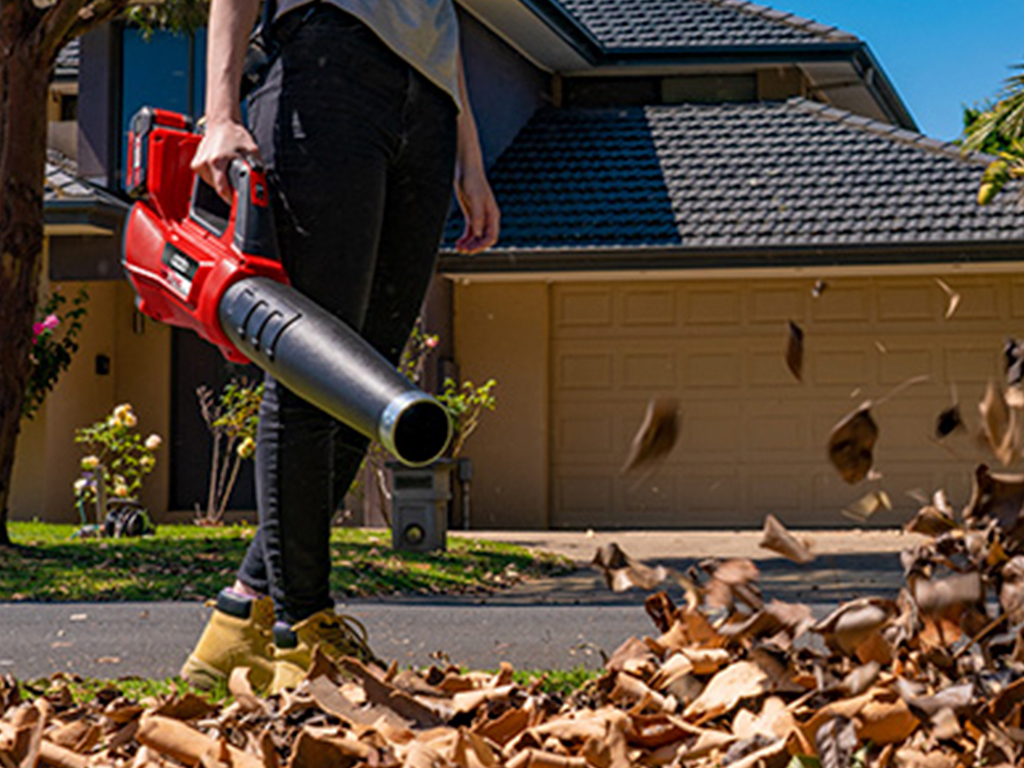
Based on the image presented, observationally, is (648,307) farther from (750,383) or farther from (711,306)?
(750,383)

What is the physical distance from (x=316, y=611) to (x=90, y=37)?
46.0 ft

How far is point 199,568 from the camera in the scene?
8367 millimetres

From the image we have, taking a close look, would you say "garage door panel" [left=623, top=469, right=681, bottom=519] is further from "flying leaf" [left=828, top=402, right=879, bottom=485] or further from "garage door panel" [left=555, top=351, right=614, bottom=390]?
"flying leaf" [left=828, top=402, right=879, bottom=485]

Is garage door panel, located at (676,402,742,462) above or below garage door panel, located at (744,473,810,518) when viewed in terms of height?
above

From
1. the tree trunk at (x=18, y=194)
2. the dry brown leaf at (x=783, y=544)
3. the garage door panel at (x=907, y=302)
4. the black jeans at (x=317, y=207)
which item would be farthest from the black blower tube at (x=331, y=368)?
the garage door panel at (x=907, y=302)

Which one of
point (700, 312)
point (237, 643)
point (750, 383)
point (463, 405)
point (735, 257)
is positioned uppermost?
point (735, 257)

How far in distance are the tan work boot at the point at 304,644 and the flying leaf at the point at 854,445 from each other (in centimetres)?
113

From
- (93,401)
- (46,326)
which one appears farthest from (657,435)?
(93,401)

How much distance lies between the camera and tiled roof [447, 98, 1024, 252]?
14672mm

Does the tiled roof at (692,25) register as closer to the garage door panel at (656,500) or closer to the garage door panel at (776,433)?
the garage door panel at (776,433)

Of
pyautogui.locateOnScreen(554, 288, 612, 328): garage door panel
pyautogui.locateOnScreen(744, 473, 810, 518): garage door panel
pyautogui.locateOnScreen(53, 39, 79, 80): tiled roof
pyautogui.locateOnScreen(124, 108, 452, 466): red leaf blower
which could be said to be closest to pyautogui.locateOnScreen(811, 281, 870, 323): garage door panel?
pyautogui.locateOnScreen(744, 473, 810, 518): garage door panel

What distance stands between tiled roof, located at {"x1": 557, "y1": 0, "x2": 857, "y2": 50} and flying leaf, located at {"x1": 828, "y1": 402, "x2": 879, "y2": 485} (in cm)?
1522

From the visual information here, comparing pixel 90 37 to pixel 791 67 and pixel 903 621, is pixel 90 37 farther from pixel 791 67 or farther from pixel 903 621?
pixel 903 621

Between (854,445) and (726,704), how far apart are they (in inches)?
17.0
